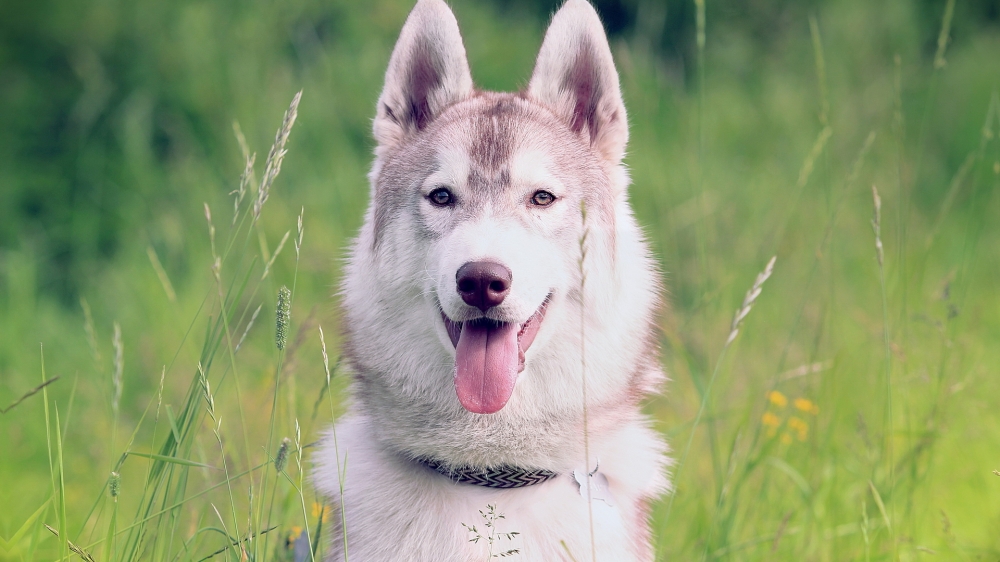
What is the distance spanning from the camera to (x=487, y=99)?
8.91 ft

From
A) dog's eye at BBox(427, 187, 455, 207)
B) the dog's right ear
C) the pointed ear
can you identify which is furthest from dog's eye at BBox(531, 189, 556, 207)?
the dog's right ear

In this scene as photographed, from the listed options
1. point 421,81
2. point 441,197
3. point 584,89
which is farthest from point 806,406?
point 421,81

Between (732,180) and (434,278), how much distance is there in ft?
17.2

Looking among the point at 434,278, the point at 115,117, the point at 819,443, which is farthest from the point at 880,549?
the point at 115,117

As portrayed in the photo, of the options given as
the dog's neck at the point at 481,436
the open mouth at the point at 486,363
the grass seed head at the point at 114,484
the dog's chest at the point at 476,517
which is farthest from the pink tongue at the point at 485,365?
the grass seed head at the point at 114,484

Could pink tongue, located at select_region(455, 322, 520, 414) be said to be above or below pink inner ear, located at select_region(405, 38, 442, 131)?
below

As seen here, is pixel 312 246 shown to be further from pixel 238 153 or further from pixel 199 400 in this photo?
pixel 199 400

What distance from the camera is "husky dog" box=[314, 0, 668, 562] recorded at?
7.23 ft

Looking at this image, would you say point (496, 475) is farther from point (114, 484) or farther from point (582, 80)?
point (582, 80)

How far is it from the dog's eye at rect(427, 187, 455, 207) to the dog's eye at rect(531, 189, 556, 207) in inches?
9.8

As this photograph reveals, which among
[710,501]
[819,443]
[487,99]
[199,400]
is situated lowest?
[710,501]

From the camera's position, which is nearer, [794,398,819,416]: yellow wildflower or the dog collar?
the dog collar

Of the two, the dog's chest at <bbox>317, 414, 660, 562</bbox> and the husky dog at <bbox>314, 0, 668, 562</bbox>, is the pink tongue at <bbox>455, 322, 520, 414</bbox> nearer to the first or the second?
the husky dog at <bbox>314, 0, 668, 562</bbox>

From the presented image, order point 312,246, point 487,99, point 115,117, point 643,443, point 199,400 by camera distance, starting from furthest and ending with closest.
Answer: point 115,117 → point 312,246 → point 487,99 → point 643,443 → point 199,400
